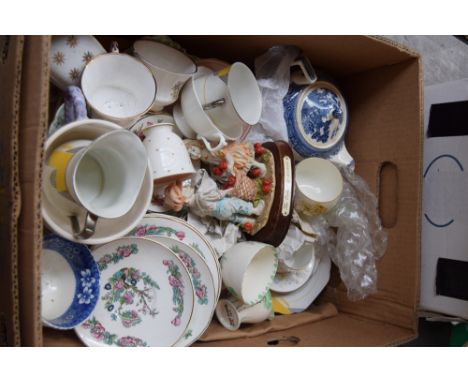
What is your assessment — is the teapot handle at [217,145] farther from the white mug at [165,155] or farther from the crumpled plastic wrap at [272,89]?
the crumpled plastic wrap at [272,89]

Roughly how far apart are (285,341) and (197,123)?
556 millimetres

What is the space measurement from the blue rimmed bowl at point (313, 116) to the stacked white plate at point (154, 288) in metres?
0.41

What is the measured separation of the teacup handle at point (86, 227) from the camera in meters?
0.75

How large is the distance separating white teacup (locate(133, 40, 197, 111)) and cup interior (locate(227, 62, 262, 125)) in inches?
4.0

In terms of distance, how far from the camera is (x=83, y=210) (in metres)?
0.81

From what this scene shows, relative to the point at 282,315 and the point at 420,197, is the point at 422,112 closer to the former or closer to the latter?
the point at 420,197

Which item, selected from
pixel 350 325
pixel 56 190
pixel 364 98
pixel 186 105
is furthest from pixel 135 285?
pixel 364 98

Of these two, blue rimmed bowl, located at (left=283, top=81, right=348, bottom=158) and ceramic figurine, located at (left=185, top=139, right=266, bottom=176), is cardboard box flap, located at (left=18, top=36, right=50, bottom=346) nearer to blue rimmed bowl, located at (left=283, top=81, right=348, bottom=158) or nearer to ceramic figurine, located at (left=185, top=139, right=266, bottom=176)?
ceramic figurine, located at (left=185, top=139, right=266, bottom=176)

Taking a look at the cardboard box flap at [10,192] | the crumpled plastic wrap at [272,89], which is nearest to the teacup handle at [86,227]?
the cardboard box flap at [10,192]

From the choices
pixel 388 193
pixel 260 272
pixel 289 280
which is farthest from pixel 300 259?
pixel 388 193

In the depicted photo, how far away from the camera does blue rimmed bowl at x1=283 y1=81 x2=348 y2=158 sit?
1.23 meters

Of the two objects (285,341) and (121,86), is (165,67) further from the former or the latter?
(285,341)

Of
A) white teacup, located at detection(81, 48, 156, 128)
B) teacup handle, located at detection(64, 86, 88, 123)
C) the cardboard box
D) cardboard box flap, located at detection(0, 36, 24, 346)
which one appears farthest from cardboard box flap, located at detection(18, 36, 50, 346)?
the cardboard box

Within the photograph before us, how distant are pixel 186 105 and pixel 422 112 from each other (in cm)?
62
